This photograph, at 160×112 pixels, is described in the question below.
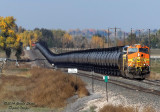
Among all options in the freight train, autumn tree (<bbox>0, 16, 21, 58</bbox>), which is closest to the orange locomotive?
the freight train

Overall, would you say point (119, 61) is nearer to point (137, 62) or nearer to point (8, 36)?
point (137, 62)

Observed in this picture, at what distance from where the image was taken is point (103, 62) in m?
45.0

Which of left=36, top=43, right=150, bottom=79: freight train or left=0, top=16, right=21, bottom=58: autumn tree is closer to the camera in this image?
left=36, top=43, right=150, bottom=79: freight train

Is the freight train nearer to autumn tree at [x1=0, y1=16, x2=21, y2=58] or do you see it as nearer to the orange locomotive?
the orange locomotive

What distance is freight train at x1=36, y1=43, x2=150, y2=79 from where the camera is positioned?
102 ft

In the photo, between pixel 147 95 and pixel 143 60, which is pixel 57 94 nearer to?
pixel 147 95

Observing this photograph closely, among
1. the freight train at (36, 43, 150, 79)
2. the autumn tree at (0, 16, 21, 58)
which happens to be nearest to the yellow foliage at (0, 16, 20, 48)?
the autumn tree at (0, 16, 21, 58)

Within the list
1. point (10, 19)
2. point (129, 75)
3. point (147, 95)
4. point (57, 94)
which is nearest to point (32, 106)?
point (57, 94)

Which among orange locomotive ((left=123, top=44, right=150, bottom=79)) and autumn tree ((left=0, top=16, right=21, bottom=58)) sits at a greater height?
autumn tree ((left=0, top=16, right=21, bottom=58))

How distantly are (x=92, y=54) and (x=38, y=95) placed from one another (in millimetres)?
28134

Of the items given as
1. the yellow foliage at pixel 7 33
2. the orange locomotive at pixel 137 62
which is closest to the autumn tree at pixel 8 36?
the yellow foliage at pixel 7 33

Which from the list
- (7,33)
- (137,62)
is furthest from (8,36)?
(137,62)

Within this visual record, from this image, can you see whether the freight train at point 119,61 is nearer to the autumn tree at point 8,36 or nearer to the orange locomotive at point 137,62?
the orange locomotive at point 137,62

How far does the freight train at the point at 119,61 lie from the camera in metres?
31.0
